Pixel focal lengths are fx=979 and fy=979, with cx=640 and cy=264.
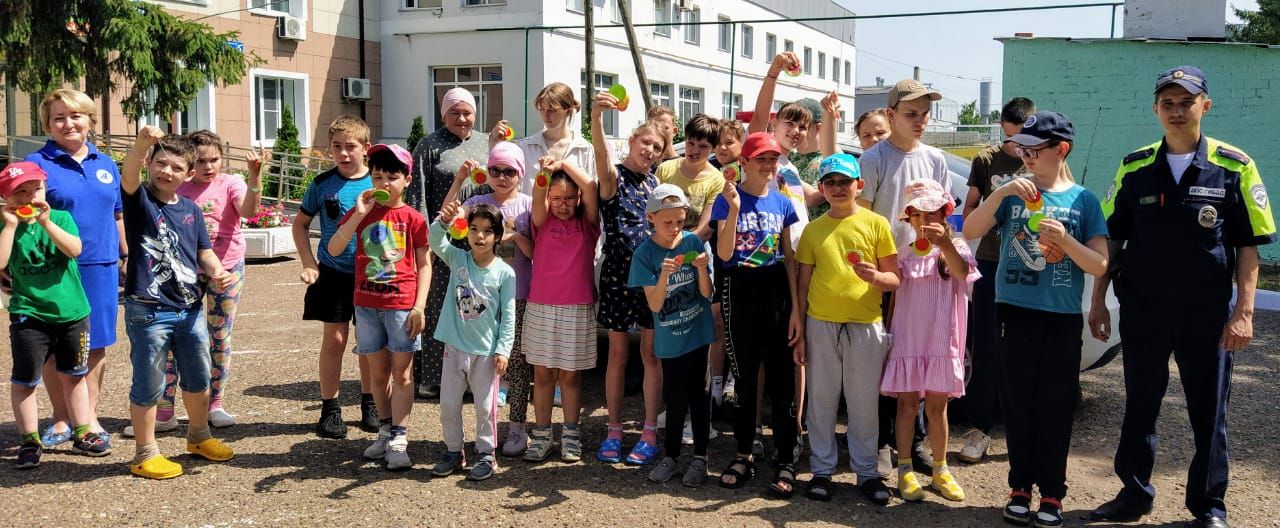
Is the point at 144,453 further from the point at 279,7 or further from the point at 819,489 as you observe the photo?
the point at 279,7

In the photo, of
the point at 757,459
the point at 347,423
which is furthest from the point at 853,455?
the point at 347,423

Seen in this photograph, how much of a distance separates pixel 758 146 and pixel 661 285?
779 millimetres

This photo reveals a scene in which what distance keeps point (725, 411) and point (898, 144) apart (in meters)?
1.85

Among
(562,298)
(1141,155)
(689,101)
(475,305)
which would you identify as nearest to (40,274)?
(475,305)

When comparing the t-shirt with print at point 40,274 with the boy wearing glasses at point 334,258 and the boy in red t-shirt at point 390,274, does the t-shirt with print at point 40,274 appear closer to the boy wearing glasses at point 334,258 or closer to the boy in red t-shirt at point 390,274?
the boy wearing glasses at point 334,258

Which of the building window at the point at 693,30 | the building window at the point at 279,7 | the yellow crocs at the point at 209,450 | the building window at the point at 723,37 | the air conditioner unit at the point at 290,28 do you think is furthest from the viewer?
the building window at the point at 723,37

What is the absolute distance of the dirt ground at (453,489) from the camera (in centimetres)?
409

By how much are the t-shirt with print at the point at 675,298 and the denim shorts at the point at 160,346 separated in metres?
2.08

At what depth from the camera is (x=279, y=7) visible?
24094mm

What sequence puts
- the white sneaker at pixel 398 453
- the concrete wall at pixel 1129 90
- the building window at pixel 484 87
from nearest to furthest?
the white sneaker at pixel 398 453 → the concrete wall at pixel 1129 90 → the building window at pixel 484 87

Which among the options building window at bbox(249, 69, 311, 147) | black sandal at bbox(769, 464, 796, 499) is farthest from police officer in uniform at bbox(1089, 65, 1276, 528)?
building window at bbox(249, 69, 311, 147)

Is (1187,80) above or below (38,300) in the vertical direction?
above

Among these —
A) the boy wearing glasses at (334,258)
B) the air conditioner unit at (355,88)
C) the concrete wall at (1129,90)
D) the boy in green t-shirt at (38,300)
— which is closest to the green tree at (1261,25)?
the concrete wall at (1129,90)

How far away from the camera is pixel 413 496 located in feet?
14.2
